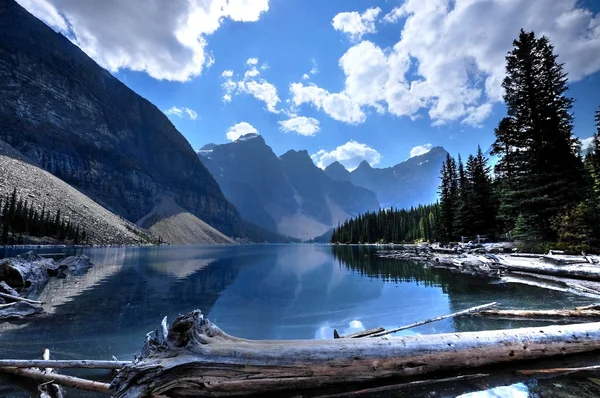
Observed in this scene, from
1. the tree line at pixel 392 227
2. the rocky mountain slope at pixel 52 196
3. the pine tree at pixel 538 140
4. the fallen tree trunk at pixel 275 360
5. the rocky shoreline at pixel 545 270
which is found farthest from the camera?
the tree line at pixel 392 227

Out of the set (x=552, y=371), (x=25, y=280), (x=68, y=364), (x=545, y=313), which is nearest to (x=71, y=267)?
(x=25, y=280)

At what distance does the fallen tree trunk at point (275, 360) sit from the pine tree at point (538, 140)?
27063mm

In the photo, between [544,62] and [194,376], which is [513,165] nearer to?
[544,62]

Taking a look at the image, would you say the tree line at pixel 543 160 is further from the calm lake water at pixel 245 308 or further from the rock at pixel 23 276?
the rock at pixel 23 276

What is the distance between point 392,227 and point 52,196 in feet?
483

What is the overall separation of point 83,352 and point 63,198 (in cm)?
15367

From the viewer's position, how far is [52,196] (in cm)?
12356

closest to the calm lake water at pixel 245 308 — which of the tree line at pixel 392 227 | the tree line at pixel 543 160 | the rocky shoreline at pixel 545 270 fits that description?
the rocky shoreline at pixel 545 270

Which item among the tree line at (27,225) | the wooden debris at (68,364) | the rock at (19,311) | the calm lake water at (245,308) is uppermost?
the tree line at (27,225)

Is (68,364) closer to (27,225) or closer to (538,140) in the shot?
(538,140)

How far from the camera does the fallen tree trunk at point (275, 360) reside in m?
4.45

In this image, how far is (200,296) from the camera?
1970 centimetres

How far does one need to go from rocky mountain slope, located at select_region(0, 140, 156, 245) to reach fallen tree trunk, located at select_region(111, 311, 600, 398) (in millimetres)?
135757

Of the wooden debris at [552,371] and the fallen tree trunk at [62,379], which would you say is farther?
the wooden debris at [552,371]
